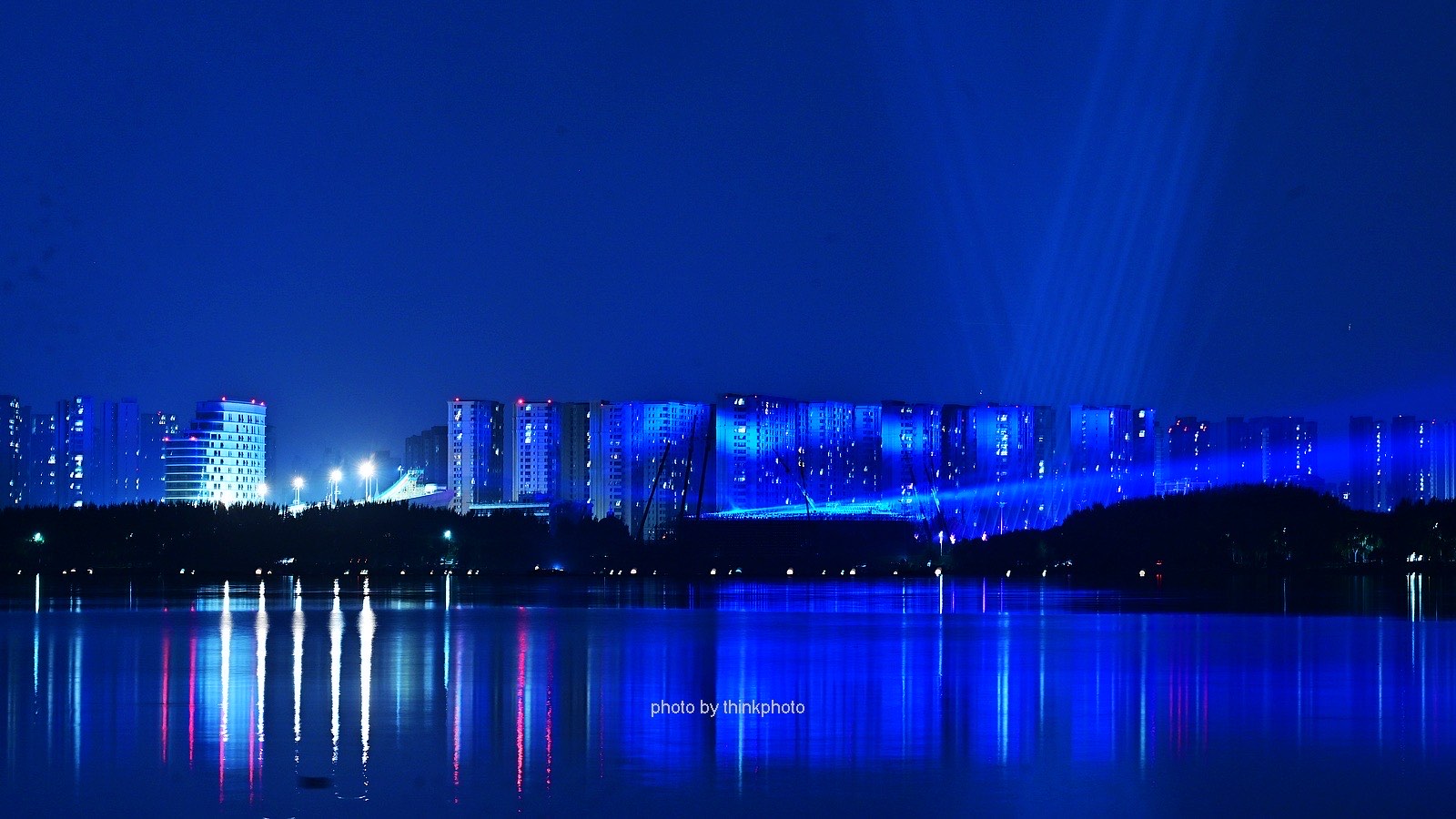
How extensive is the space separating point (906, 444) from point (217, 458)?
56180 mm

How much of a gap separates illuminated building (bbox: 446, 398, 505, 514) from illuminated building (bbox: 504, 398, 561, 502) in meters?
1.90

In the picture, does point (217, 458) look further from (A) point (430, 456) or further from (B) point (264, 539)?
(B) point (264, 539)

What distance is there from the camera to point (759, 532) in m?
115

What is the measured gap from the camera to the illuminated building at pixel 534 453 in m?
132

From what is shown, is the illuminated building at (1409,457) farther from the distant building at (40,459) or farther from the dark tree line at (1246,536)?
the distant building at (40,459)

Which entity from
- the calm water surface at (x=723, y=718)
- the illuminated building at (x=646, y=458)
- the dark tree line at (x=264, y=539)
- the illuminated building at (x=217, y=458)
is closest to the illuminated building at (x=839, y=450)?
the illuminated building at (x=646, y=458)

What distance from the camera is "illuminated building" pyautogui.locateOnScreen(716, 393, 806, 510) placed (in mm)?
129500

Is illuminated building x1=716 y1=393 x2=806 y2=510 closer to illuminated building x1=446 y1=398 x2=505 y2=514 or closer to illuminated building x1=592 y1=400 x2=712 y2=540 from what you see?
illuminated building x1=592 y1=400 x2=712 y2=540

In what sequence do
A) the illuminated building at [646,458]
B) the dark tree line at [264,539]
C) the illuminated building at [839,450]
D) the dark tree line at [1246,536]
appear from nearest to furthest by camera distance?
the dark tree line at [264,539], the dark tree line at [1246,536], the illuminated building at [646,458], the illuminated building at [839,450]

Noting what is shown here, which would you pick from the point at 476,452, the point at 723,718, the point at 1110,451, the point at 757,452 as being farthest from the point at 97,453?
the point at 723,718

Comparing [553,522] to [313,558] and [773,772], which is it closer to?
[313,558]

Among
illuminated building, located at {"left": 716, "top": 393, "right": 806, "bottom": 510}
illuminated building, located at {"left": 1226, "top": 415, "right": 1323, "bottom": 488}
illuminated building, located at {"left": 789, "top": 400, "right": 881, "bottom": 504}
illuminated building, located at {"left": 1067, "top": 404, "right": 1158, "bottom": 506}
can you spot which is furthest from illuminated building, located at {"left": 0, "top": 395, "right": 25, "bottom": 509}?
illuminated building, located at {"left": 1226, "top": 415, "right": 1323, "bottom": 488}

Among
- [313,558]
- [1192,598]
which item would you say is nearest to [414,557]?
[313,558]

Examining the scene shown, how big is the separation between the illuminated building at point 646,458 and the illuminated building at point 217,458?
28.4m
